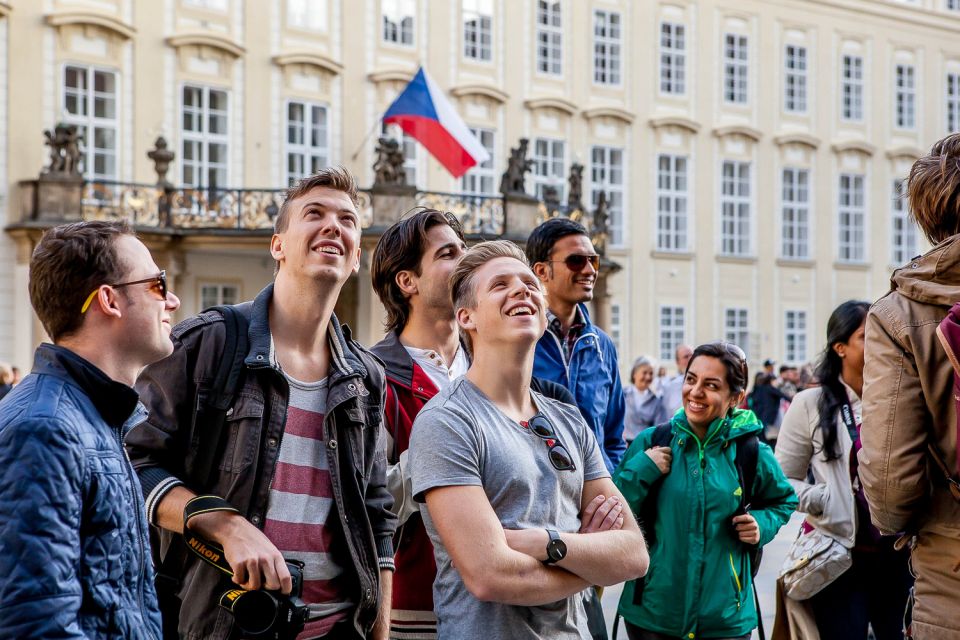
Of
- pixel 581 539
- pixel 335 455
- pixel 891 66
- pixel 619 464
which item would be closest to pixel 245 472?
pixel 335 455

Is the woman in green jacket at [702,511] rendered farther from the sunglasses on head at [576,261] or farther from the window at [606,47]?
the window at [606,47]

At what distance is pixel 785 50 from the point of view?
34750mm

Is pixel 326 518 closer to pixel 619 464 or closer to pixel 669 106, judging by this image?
pixel 619 464

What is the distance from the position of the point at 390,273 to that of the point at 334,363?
96 centimetres

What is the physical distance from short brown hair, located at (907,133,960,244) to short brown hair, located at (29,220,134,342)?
245 cm

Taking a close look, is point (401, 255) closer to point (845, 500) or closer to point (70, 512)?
point (70, 512)

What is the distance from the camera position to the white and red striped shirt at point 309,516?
349 centimetres

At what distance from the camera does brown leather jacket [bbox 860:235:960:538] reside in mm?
3463

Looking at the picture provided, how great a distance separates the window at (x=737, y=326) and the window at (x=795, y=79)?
6.32m

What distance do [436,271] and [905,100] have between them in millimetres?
36051

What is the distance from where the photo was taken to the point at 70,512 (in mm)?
2621

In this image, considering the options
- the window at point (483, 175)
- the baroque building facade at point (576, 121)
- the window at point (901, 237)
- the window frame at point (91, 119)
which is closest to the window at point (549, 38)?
the baroque building facade at point (576, 121)

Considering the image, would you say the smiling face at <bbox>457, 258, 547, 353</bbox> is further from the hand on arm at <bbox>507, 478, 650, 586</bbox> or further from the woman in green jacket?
the woman in green jacket


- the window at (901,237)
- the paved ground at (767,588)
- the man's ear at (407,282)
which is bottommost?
the paved ground at (767,588)
